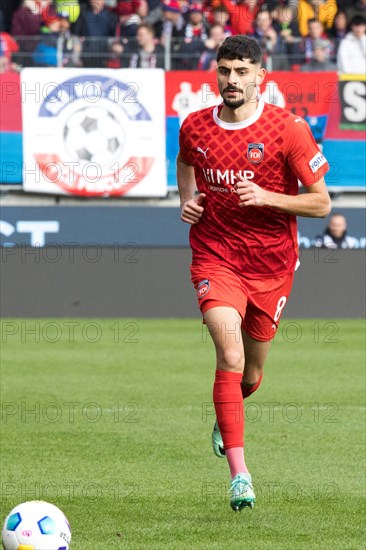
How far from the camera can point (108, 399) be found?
10.2 m

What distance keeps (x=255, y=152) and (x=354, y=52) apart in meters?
12.7

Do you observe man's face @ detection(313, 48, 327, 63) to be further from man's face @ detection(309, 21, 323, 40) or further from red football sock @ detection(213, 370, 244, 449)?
red football sock @ detection(213, 370, 244, 449)

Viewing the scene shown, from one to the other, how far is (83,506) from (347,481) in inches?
65.0

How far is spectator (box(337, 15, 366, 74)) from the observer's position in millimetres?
18281

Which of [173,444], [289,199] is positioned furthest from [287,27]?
[289,199]

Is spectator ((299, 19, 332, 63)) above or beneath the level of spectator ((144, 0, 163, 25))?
beneath

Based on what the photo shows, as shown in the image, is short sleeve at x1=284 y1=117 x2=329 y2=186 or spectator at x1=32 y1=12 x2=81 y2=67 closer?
short sleeve at x1=284 y1=117 x2=329 y2=186

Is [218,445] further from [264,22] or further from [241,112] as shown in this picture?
[264,22]

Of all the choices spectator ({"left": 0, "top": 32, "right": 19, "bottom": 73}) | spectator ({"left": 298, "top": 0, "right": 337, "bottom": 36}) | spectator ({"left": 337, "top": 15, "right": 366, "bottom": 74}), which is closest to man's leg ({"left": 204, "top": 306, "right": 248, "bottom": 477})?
spectator ({"left": 0, "top": 32, "right": 19, "bottom": 73})

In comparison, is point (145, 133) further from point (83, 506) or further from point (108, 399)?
point (83, 506)

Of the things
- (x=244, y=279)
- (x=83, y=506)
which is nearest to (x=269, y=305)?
(x=244, y=279)

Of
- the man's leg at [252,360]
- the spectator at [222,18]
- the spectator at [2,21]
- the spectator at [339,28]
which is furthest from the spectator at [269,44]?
the man's leg at [252,360]

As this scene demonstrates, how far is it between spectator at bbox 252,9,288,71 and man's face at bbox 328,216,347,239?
255cm

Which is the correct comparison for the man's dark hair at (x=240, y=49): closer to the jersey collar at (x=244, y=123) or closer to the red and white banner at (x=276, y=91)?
the jersey collar at (x=244, y=123)
